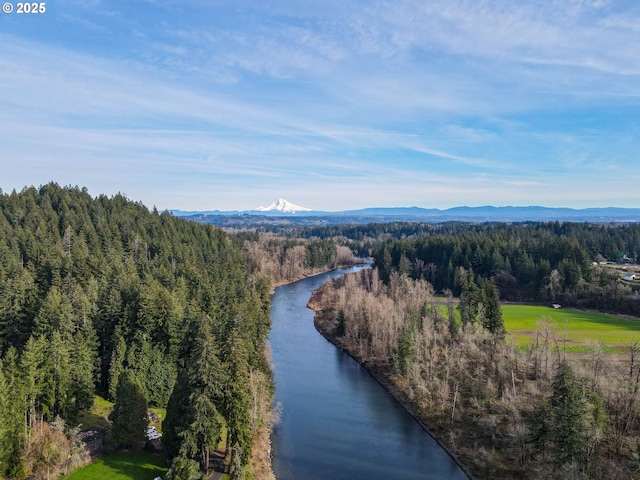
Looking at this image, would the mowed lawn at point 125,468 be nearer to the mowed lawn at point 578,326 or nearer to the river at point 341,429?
the river at point 341,429

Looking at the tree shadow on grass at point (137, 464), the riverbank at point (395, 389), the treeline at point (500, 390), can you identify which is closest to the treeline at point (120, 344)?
the tree shadow on grass at point (137, 464)

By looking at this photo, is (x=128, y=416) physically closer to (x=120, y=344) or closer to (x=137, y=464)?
(x=137, y=464)

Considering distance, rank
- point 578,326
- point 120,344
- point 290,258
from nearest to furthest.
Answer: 1. point 120,344
2. point 578,326
3. point 290,258

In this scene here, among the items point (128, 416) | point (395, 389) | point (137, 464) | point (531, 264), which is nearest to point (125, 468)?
point (137, 464)

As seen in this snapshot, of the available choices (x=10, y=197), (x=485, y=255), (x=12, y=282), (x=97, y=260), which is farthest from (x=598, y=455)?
(x=10, y=197)

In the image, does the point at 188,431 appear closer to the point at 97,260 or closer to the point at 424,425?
the point at 424,425

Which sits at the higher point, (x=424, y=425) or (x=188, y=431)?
(x=188, y=431)

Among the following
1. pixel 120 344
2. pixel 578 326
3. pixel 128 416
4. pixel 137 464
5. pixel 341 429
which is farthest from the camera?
pixel 578 326
